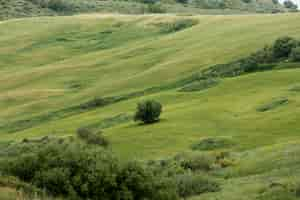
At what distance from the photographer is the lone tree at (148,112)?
56812mm

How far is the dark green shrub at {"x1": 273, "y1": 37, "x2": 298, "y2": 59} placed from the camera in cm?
7481

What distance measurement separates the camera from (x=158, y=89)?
75.2m

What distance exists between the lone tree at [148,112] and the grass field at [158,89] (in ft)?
3.83

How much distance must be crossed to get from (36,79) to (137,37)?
29.0m

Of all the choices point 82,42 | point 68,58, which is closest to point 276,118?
point 68,58

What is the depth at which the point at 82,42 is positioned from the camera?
120m

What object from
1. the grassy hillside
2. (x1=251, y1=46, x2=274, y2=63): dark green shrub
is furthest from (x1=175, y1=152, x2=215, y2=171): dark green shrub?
the grassy hillside

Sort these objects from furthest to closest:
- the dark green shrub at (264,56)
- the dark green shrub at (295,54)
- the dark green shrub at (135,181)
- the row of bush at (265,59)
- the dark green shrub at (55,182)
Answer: the dark green shrub at (264,56) → the row of bush at (265,59) → the dark green shrub at (295,54) → the dark green shrub at (135,181) → the dark green shrub at (55,182)

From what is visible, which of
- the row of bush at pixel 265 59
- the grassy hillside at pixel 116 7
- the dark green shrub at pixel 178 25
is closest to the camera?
the row of bush at pixel 265 59

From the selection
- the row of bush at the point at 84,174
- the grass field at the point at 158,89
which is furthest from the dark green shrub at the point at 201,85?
the row of bush at the point at 84,174

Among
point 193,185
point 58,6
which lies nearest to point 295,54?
point 193,185

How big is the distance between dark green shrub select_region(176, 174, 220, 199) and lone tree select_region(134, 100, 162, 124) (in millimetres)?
27830

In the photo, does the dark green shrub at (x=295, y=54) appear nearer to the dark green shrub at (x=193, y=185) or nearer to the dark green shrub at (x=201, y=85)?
the dark green shrub at (x=201, y=85)

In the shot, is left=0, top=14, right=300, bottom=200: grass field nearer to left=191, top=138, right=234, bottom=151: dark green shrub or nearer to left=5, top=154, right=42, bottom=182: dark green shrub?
left=191, top=138, right=234, bottom=151: dark green shrub
